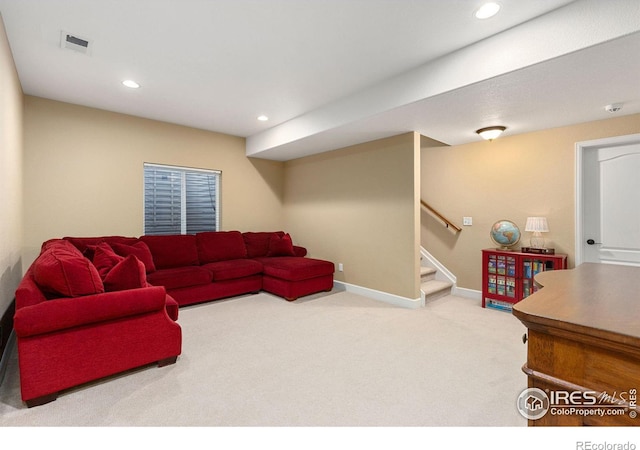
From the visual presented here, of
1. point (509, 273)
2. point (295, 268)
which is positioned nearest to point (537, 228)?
point (509, 273)

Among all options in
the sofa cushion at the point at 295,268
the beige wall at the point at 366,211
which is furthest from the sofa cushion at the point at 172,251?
the beige wall at the point at 366,211

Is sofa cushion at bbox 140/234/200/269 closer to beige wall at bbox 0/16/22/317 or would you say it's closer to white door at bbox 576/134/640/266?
beige wall at bbox 0/16/22/317

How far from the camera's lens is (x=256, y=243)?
508 centimetres

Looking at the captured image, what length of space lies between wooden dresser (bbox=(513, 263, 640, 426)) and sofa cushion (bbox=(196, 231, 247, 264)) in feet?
13.8

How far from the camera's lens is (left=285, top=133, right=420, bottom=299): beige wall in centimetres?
390

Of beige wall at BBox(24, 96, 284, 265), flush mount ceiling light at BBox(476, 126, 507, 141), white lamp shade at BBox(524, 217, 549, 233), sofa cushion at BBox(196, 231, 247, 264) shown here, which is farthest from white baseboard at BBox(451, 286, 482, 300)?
beige wall at BBox(24, 96, 284, 265)

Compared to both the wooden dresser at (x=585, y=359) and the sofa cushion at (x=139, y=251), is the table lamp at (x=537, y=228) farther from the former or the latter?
the sofa cushion at (x=139, y=251)

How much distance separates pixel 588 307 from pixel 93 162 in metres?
5.03

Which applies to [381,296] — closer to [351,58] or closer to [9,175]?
[351,58]

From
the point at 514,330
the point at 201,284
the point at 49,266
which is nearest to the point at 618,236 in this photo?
the point at 514,330

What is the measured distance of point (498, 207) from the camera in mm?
4129

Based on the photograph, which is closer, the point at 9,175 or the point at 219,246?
the point at 9,175
